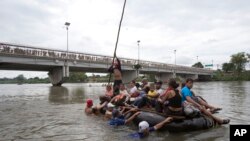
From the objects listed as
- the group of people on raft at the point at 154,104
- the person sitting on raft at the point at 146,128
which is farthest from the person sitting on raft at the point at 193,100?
the person sitting on raft at the point at 146,128

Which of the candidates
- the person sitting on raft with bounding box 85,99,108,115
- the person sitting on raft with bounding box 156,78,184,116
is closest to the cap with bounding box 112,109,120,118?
the person sitting on raft with bounding box 85,99,108,115

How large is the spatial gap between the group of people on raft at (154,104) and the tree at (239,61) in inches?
3468

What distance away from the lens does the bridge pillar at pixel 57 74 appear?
45.4m

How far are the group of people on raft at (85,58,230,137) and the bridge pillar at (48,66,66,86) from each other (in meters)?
33.2

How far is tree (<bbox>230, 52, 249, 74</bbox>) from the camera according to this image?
92.2 m

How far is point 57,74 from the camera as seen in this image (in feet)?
155

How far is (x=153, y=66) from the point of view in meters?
65.3

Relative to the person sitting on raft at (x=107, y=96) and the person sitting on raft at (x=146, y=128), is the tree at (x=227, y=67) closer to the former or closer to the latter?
the person sitting on raft at (x=107, y=96)

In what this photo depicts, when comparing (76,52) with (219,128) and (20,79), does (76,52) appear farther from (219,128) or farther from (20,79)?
(20,79)

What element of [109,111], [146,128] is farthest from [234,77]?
[146,128]

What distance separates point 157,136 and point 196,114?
1.72m

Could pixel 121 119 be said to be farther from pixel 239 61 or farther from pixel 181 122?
pixel 239 61

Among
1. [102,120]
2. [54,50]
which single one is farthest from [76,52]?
[102,120]

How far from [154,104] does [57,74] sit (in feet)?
128
